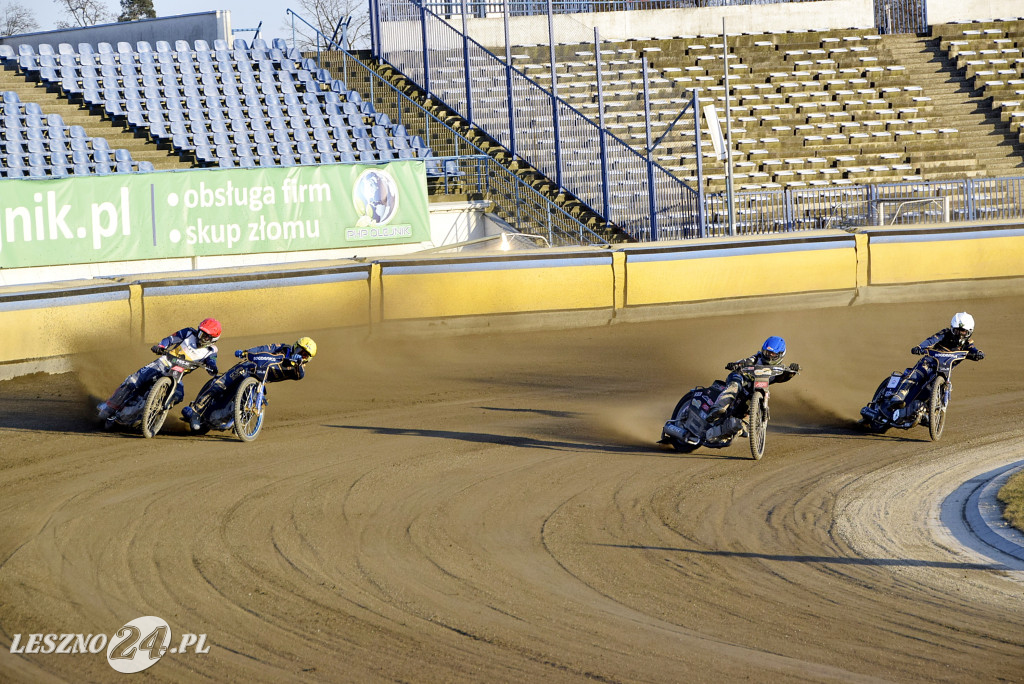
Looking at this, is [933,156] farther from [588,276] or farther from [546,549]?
[546,549]

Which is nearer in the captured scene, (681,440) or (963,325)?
(681,440)

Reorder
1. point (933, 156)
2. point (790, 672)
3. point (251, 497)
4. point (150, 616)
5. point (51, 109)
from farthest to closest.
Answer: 1. point (933, 156)
2. point (51, 109)
3. point (251, 497)
4. point (150, 616)
5. point (790, 672)

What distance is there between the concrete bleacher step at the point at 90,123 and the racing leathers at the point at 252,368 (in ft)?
56.9

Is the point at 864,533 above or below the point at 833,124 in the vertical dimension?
below

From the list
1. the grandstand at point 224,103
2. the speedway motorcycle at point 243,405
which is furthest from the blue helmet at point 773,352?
the grandstand at point 224,103

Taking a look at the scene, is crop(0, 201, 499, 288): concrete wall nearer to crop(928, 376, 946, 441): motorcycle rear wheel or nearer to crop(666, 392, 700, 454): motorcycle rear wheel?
crop(666, 392, 700, 454): motorcycle rear wheel

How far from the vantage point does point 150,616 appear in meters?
7.55

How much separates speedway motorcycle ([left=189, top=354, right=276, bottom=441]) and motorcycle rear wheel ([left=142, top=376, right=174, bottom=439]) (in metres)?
0.42

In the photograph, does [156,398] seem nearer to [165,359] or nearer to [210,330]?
[165,359]

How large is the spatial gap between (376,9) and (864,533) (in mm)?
28585

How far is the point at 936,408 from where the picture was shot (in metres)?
12.8

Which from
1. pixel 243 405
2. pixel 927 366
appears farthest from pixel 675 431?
pixel 243 405

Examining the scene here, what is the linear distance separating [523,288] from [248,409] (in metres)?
8.59

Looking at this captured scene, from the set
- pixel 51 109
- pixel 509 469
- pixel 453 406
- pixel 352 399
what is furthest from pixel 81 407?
pixel 51 109
